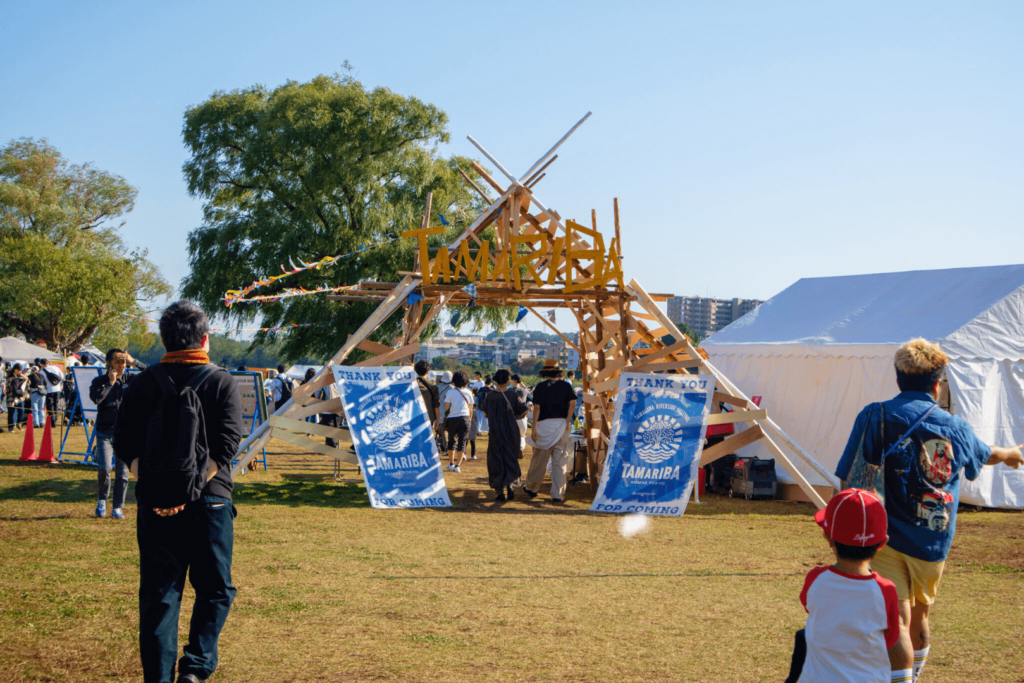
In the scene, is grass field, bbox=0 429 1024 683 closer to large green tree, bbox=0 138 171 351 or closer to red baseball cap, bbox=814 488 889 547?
red baseball cap, bbox=814 488 889 547

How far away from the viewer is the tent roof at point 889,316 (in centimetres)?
1137

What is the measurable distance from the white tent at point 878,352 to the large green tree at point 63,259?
3115cm

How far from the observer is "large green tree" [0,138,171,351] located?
3819cm

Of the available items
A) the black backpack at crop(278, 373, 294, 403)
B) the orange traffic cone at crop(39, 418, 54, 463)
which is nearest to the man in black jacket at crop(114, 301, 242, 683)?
the orange traffic cone at crop(39, 418, 54, 463)

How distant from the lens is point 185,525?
3.79 meters

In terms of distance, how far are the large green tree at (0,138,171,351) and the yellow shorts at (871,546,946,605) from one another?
37.4 m

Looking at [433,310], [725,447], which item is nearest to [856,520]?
[725,447]

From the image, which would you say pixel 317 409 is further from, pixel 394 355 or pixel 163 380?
pixel 163 380

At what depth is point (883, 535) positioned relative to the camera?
2.89m

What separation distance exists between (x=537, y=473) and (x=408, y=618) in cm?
583

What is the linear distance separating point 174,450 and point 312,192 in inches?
892

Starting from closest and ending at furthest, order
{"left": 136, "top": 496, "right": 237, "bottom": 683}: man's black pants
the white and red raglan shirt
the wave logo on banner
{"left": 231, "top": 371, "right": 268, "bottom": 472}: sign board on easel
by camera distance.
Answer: the white and red raglan shirt
{"left": 136, "top": 496, "right": 237, "bottom": 683}: man's black pants
the wave logo on banner
{"left": 231, "top": 371, "right": 268, "bottom": 472}: sign board on easel

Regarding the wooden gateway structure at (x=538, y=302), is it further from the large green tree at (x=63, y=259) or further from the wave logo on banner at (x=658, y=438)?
the large green tree at (x=63, y=259)

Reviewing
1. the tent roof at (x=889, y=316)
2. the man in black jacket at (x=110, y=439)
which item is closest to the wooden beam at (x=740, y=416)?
the tent roof at (x=889, y=316)
